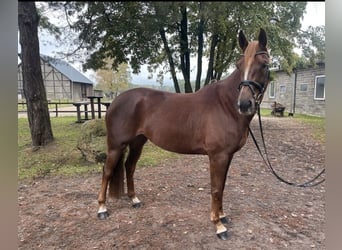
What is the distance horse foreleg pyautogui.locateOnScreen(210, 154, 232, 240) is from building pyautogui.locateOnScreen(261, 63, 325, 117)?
519mm

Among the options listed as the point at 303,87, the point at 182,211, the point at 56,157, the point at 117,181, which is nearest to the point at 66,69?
the point at 117,181

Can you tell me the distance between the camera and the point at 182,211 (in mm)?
2047

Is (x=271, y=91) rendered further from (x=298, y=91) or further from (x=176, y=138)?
(x=176, y=138)

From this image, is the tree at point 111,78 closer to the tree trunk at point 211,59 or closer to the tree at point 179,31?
the tree at point 179,31

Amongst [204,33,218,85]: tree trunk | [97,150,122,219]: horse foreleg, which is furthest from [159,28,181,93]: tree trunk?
[97,150,122,219]: horse foreleg

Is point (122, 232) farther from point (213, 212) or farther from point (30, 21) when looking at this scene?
point (30, 21)

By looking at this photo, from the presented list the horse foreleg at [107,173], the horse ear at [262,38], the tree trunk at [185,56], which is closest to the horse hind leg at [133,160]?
the horse foreleg at [107,173]

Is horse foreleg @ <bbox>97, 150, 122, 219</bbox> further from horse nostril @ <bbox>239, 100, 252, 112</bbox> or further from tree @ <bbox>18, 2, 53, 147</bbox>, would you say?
horse nostril @ <bbox>239, 100, 252, 112</bbox>

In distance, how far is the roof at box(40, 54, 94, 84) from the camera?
137 centimetres

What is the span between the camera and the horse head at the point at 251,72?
1317mm

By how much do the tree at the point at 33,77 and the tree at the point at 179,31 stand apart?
18cm

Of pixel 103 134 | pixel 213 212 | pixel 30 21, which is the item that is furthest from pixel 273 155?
pixel 30 21

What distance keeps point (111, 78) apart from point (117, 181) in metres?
0.97

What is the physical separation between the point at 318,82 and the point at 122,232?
182 cm
